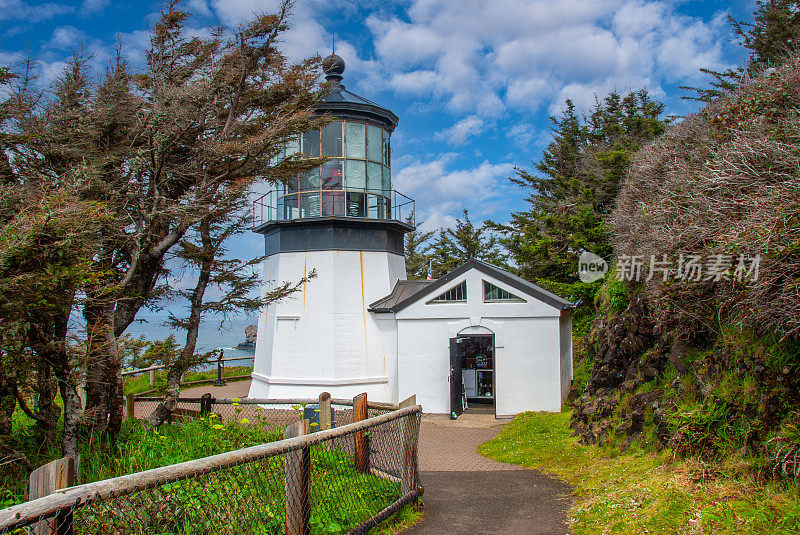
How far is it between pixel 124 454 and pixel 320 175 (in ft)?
32.5

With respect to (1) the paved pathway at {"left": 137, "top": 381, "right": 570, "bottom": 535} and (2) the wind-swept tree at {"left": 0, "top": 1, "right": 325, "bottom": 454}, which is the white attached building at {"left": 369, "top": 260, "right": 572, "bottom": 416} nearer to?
(1) the paved pathway at {"left": 137, "top": 381, "right": 570, "bottom": 535}

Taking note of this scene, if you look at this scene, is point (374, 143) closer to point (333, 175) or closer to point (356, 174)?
point (356, 174)

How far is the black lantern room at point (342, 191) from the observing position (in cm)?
1483

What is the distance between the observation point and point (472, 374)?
15719 mm

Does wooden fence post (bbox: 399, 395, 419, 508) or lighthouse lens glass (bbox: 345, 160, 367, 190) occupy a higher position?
lighthouse lens glass (bbox: 345, 160, 367, 190)

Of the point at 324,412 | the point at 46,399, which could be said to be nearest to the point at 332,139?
the point at 324,412

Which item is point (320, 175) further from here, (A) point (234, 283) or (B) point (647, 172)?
(B) point (647, 172)

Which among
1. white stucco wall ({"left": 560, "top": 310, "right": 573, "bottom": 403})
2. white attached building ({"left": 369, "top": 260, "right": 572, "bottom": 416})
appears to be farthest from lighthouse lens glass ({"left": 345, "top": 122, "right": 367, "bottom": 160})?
white stucco wall ({"left": 560, "top": 310, "right": 573, "bottom": 403})

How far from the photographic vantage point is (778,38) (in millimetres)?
17266

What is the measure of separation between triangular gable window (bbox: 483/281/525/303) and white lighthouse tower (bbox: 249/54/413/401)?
3.12 meters

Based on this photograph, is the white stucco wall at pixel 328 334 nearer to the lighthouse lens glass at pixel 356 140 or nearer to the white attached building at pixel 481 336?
the white attached building at pixel 481 336

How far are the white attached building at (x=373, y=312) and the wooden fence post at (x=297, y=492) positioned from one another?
393 inches

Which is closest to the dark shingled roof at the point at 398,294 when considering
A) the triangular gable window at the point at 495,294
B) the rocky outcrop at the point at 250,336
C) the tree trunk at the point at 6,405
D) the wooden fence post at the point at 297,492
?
the triangular gable window at the point at 495,294

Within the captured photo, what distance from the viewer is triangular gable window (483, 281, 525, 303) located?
14.4 meters
